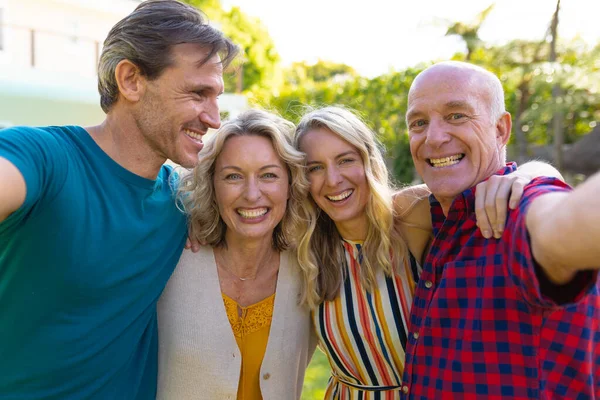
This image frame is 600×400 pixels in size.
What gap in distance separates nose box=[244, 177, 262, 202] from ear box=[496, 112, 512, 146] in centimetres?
116

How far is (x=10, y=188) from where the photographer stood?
72.9 inches

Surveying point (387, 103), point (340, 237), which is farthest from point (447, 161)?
point (387, 103)

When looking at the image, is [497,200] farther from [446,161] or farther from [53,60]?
[53,60]

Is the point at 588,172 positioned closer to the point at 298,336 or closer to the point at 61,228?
the point at 298,336

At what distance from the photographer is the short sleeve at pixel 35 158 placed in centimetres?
191

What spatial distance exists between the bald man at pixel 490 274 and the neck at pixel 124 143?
46.4 inches

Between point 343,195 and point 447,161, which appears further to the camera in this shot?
point 343,195

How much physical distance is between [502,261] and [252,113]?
1694 mm

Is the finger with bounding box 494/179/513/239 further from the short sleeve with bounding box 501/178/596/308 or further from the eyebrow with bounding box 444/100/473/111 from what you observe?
the eyebrow with bounding box 444/100/473/111

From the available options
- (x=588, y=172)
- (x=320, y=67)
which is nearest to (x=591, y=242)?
(x=588, y=172)

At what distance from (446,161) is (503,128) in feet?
0.93

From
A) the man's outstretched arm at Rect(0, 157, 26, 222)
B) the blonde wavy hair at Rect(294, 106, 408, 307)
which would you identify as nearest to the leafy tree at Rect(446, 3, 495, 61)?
the blonde wavy hair at Rect(294, 106, 408, 307)

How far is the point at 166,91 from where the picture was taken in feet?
8.32

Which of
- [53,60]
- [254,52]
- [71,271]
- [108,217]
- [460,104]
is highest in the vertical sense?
[254,52]
